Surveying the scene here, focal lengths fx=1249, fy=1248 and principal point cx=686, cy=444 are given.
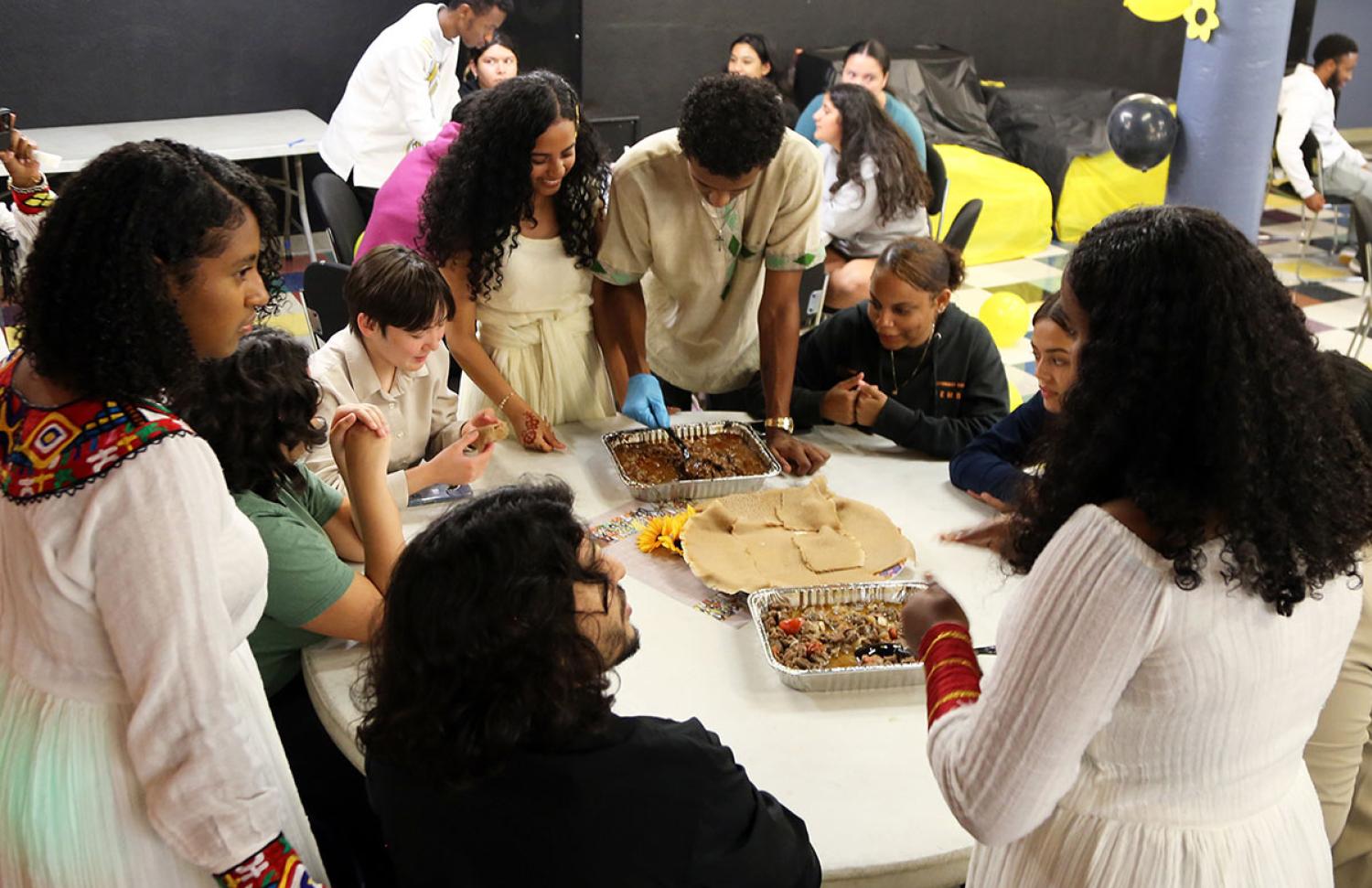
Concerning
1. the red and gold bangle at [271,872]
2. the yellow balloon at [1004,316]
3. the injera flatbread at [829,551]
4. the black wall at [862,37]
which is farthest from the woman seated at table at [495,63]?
the red and gold bangle at [271,872]

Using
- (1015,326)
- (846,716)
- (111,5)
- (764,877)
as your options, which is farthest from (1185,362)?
(111,5)

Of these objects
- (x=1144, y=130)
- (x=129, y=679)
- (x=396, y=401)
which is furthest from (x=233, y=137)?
(x=129, y=679)

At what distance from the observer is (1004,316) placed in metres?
5.31

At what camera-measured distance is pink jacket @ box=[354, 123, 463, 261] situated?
10.4 feet

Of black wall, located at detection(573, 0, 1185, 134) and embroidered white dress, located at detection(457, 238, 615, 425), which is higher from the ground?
black wall, located at detection(573, 0, 1185, 134)

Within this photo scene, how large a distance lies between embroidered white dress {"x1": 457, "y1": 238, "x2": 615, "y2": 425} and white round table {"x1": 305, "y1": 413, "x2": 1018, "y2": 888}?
485 millimetres

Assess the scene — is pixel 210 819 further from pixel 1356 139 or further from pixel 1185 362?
pixel 1356 139

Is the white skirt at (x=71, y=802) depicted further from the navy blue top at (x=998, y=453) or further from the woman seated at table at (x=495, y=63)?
the woman seated at table at (x=495, y=63)

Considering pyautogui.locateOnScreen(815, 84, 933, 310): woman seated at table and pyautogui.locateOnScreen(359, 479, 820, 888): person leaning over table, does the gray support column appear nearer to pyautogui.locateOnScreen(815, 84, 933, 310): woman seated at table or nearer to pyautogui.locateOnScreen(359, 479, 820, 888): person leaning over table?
pyautogui.locateOnScreen(815, 84, 933, 310): woman seated at table

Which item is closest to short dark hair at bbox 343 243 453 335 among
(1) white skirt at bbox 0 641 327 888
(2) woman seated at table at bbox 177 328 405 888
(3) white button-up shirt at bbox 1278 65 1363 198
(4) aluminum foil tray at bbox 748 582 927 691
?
(2) woman seated at table at bbox 177 328 405 888

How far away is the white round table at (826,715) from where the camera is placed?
60.2 inches

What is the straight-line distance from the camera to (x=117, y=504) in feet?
4.03

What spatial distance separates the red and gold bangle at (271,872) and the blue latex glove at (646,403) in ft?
4.48

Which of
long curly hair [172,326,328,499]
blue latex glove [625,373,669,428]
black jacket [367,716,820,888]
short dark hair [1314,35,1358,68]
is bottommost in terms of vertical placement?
blue latex glove [625,373,669,428]
